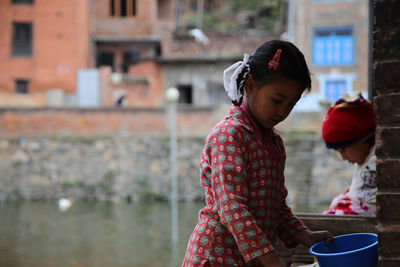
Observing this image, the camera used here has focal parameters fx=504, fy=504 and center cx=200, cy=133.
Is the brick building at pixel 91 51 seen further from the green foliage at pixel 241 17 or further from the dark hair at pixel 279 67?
the dark hair at pixel 279 67

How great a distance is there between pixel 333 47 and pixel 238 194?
17.5m

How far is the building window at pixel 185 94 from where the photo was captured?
22.4 m

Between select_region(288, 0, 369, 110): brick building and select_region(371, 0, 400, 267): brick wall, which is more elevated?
select_region(288, 0, 369, 110): brick building

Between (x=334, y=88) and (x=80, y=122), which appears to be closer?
(x=80, y=122)

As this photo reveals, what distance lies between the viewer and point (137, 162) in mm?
16547

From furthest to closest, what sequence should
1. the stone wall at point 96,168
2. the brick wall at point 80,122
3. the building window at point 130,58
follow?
the building window at point 130,58
the brick wall at point 80,122
the stone wall at point 96,168

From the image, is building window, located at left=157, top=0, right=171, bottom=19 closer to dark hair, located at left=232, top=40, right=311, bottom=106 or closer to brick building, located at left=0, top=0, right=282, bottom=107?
brick building, located at left=0, top=0, right=282, bottom=107

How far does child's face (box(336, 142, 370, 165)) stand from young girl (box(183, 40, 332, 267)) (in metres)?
0.69

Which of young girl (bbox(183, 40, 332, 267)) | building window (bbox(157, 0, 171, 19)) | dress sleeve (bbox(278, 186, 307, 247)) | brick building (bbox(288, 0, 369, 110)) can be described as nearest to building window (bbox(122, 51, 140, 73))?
building window (bbox(157, 0, 171, 19))

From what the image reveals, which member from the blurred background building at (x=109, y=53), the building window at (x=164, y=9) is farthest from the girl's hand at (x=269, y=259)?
the building window at (x=164, y=9)

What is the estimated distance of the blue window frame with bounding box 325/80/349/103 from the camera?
18.0 m

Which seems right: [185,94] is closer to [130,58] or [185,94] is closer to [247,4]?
[130,58]

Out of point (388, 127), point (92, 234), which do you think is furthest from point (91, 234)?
point (388, 127)

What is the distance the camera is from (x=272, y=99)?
4.91ft
